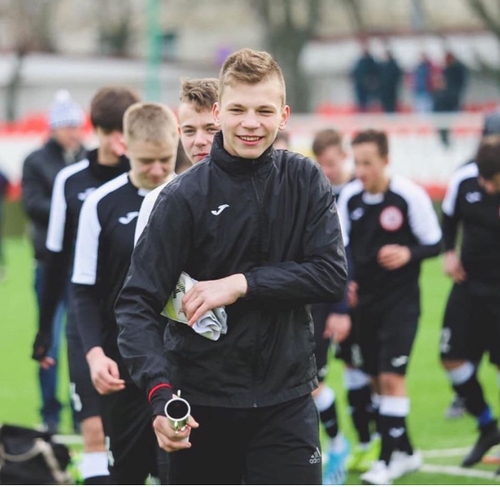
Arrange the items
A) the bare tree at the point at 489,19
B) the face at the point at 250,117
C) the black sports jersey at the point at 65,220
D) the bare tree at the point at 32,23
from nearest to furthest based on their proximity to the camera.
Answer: the face at the point at 250,117 → the black sports jersey at the point at 65,220 → the bare tree at the point at 489,19 → the bare tree at the point at 32,23

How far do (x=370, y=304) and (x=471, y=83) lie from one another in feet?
78.0

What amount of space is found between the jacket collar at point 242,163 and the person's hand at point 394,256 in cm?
395

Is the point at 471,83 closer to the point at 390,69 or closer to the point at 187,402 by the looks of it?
the point at 390,69

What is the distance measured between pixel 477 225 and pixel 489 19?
27337 mm

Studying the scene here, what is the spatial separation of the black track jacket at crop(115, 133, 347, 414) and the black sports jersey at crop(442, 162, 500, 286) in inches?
180

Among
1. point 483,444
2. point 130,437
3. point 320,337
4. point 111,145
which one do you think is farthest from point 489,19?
point 130,437

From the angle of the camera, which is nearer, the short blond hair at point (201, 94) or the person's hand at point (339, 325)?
the short blond hair at point (201, 94)

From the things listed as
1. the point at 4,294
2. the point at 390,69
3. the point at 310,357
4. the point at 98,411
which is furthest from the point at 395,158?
the point at 310,357

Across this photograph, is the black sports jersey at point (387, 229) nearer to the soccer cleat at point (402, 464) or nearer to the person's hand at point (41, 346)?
the soccer cleat at point (402, 464)

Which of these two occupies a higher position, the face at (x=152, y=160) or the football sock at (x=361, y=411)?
the face at (x=152, y=160)

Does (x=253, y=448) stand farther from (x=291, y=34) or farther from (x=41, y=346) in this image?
(x=291, y=34)

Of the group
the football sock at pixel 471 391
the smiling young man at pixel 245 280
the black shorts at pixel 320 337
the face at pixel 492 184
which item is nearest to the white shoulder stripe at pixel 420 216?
the face at pixel 492 184

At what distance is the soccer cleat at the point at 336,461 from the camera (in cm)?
892

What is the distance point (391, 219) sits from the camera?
360 inches
